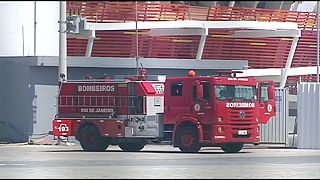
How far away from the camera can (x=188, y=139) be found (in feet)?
113

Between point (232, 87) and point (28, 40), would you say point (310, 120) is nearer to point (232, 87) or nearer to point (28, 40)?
point (232, 87)

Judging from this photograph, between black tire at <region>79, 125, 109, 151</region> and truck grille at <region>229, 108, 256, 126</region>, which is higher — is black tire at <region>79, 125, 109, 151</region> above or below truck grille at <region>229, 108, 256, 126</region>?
below

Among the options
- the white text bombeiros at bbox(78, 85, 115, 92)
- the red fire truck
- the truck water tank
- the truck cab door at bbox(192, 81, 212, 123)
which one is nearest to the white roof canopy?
the truck water tank

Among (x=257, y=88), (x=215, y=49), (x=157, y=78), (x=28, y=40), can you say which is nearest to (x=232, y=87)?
(x=257, y=88)

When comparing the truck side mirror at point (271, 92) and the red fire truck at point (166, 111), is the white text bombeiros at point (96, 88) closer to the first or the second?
the red fire truck at point (166, 111)

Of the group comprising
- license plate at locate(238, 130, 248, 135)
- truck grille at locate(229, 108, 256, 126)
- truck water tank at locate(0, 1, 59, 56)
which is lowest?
license plate at locate(238, 130, 248, 135)

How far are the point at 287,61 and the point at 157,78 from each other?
23754 mm

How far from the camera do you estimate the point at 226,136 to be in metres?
34.1

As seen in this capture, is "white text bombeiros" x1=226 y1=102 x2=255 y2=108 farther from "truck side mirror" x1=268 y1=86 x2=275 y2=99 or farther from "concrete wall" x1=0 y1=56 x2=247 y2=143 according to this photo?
"concrete wall" x1=0 y1=56 x2=247 y2=143

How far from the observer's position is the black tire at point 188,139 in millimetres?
34344

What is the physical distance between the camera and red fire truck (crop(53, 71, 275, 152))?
34.1m

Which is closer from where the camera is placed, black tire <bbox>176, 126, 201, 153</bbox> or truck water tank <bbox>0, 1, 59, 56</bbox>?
black tire <bbox>176, 126, 201, 153</bbox>

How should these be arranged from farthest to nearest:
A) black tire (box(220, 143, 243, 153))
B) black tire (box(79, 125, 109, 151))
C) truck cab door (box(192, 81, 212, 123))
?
black tire (box(79, 125, 109, 151)), black tire (box(220, 143, 243, 153)), truck cab door (box(192, 81, 212, 123))

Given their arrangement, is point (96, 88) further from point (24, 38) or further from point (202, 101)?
point (24, 38)
